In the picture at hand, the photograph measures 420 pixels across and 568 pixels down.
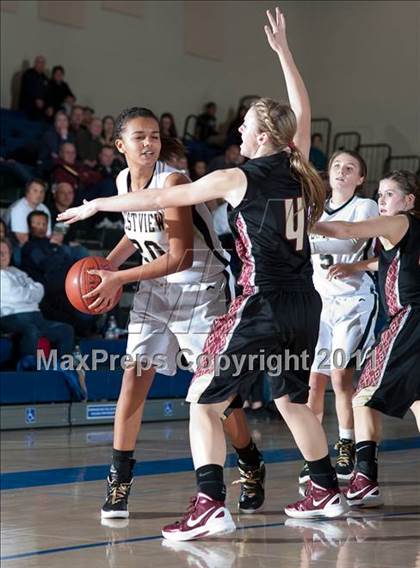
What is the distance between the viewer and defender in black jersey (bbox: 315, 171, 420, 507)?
533 cm

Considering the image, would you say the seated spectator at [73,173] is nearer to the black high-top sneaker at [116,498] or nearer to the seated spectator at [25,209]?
the seated spectator at [25,209]

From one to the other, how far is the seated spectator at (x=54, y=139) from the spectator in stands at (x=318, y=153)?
4680 mm

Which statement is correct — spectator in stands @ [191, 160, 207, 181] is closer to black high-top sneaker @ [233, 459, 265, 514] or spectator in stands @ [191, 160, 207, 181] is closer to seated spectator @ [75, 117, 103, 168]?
seated spectator @ [75, 117, 103, 168]

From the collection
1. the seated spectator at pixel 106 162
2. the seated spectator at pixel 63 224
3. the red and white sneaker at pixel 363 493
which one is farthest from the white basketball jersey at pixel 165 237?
the seated spectator at pixel 106 162

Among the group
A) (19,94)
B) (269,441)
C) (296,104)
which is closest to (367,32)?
(19,94)

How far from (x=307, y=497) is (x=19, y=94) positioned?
11.9 m

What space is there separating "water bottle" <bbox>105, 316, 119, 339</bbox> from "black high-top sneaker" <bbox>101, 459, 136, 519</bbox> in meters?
6.08

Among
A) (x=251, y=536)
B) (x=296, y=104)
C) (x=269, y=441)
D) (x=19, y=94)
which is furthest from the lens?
(x=19, y=94)

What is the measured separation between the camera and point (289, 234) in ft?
14.9

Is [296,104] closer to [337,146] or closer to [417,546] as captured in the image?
[417,546]

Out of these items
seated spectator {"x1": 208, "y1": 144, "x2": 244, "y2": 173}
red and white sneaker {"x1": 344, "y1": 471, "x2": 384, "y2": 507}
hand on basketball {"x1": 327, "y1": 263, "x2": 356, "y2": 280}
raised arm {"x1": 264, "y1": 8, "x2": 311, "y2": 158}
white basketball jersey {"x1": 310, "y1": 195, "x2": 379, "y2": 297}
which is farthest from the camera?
seated spectator {"x1": 208, "y1": 144, "x2": 244, "y2": 173}

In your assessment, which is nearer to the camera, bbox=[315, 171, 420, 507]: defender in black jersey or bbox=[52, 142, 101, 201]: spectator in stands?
bbox=[315, 171, 420, 507]: defender in black jersey

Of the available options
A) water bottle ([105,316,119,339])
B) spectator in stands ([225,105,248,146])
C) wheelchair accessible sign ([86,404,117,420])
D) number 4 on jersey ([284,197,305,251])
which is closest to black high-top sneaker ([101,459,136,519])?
number 4 on jersey ([284,197,305,251])

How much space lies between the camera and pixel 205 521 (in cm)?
453
